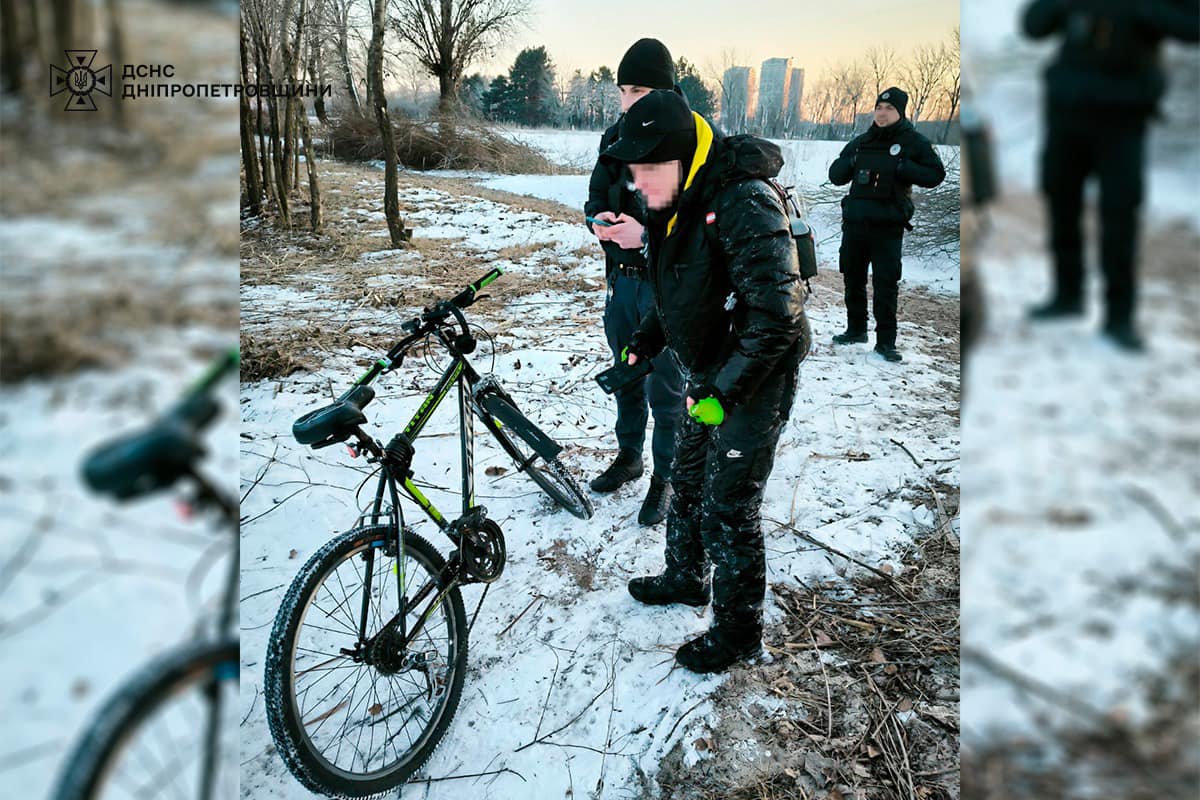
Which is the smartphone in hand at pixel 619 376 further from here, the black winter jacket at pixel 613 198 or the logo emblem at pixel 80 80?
the logo emblem at pixel 80 80

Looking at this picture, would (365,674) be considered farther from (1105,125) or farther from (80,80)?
(1105,125)

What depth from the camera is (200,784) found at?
533 mm

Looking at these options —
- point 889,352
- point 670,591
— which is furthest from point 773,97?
point 889,352

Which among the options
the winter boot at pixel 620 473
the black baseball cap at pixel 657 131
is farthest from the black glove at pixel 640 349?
the winter boot at pixel 620 473

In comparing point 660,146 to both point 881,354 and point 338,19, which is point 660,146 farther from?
point 881,354

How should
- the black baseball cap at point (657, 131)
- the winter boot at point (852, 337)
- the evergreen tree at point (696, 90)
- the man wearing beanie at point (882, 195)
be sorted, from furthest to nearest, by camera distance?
1. the winter boot at point (852, 337)
2. the man wearing beanie at point (882, 195)
3. the evergreen tree at point (696, 90)
4. the black baseball cap at point (657, 131)

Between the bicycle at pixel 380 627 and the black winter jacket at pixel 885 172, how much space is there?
3152 mm

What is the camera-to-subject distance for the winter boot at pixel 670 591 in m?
2.64

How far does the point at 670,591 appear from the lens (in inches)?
105

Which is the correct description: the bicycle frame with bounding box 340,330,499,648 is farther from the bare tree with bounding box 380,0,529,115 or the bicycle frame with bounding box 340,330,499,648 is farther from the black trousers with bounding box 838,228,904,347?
the black trousers with bounding box 838,228,904,347

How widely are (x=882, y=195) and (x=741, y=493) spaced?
10.8 feet

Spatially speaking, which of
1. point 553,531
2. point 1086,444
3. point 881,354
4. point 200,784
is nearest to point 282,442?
point 553,531

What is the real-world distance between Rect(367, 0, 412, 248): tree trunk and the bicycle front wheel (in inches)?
115

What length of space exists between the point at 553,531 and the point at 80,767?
2.75 meters
